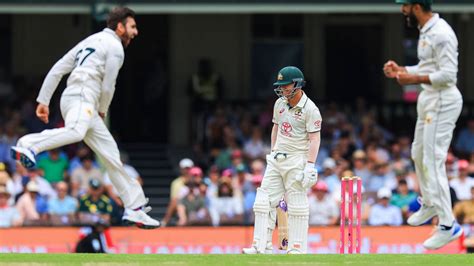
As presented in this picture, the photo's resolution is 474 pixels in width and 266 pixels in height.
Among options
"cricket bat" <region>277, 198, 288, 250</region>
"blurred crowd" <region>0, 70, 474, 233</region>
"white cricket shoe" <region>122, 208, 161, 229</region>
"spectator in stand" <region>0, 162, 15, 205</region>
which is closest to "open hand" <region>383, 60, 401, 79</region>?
"cricket bat" <region>277, 198, 288, 250</region>

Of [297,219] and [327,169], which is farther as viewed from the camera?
[327,169]

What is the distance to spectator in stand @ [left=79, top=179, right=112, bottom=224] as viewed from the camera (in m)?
21.5

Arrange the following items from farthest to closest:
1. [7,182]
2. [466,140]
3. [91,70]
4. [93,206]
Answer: [466,140] → [7,182] → [93,206] → [91,70]

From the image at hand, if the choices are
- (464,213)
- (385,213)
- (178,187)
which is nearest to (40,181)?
(178,187)

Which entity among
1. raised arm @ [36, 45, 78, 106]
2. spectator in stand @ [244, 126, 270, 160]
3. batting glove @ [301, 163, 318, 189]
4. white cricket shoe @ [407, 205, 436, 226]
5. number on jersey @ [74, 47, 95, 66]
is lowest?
spectator in stand @ [244, 126, 270, 160]

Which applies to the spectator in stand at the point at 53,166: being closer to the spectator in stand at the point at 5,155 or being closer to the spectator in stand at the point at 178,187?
the spectator in stand at the point at 5,155

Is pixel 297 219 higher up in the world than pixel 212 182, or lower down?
higher up

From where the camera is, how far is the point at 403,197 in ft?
74.9

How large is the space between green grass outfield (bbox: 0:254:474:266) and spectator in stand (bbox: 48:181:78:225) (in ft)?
25.7

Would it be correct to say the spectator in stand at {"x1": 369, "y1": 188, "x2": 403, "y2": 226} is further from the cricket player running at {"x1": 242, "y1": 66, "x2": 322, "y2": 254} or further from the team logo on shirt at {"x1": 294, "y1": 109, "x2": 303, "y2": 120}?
the team logo on shirt at {"x1": 294, "y1": 109, "x2": 303, "y2": 120}

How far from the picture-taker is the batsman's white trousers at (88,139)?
14172 millimetres

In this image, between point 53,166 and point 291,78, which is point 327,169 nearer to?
point 53,166

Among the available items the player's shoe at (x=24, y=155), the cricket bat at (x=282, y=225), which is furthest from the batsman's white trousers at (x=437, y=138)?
the player's shoe at (x=24, y=155)

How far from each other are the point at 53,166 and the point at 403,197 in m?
5.76
